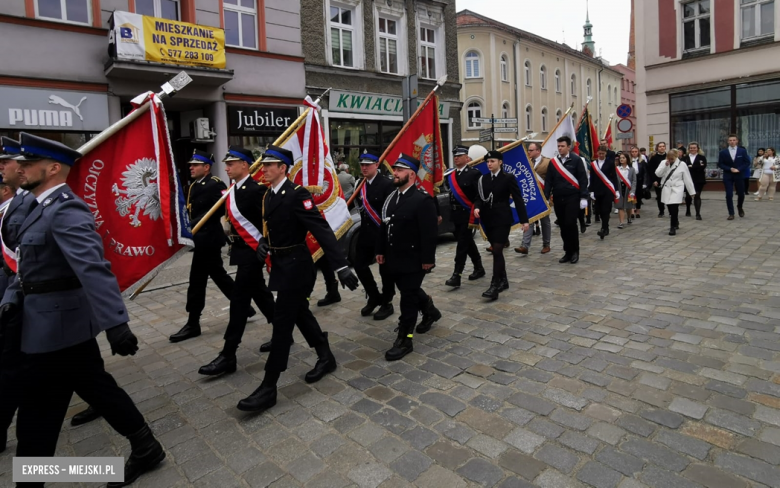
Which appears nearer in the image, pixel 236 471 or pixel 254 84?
pixel 236 471

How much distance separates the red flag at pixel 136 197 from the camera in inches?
170

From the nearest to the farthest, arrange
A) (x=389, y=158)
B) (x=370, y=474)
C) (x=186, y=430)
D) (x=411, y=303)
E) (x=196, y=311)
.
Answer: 1. (x=370, y=474)
2. (x=186, y=430)
3. (x=411, y=303)
4. (x=196, y=311)
5. (x=389, y=158)

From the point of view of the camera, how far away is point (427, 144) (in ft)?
Answer: 23.9

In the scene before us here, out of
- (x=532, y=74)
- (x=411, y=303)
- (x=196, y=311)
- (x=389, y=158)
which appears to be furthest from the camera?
(x=532, y=74)

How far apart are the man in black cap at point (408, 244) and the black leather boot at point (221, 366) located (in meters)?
1.39

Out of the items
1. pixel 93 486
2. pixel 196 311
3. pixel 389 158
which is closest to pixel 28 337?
pixel 93 486

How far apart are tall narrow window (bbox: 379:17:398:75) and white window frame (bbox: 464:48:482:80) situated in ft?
66.1

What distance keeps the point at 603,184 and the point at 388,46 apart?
9.84 metres

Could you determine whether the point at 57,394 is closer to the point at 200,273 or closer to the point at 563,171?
the point at 200,273

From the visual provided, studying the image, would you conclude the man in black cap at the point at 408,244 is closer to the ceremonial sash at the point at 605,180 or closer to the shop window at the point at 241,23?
the ceremonial sash at the point at 605,180

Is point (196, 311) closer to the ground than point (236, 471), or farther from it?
farther from it

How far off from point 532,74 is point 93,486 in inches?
1691

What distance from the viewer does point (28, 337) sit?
287cm

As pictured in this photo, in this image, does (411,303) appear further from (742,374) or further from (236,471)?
(742,374)
